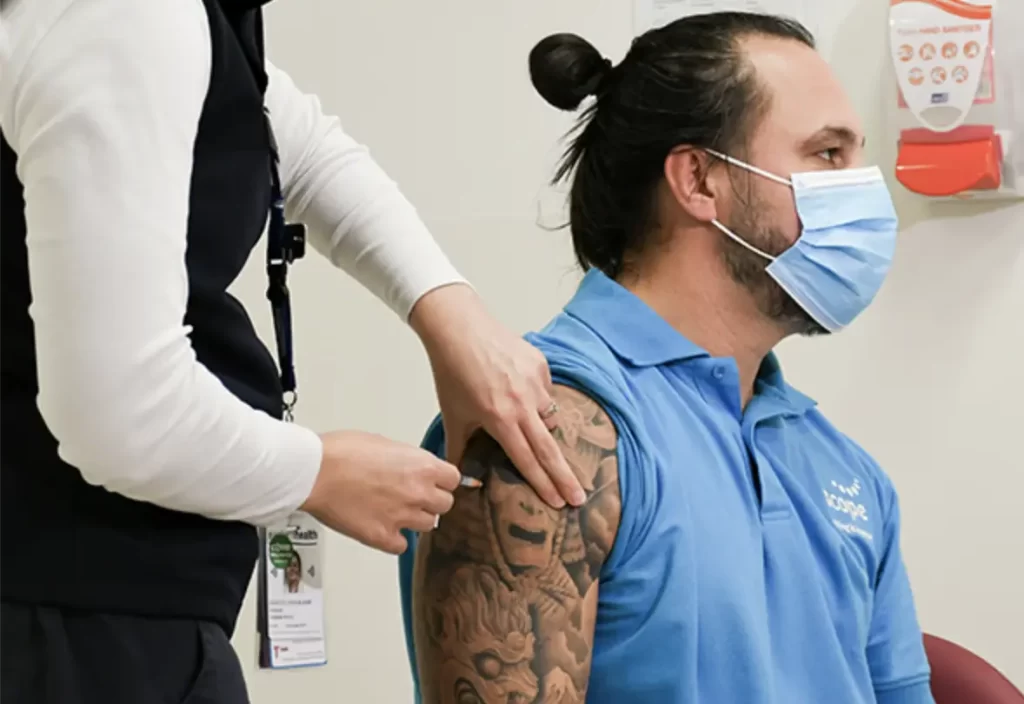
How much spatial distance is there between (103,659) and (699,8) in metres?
1.59

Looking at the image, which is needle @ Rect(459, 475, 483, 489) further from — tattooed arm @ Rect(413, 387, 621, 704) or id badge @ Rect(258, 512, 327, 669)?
id badge @ Rect(258, 512, 327, 669)

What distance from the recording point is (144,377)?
27.4 inches

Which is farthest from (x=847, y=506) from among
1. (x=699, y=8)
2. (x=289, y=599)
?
(x=699, y=8)

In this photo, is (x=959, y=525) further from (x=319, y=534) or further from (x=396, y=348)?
(x=319, y=534)

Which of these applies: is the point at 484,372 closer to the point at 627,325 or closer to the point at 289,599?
the point at 289,599

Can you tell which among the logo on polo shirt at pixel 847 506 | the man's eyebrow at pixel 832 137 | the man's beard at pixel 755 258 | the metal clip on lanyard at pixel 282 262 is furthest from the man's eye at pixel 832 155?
the metal clip on lanyard at pixel 282 262

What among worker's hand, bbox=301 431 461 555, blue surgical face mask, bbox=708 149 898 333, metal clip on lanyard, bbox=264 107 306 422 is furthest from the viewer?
blue surgical face mask, bbox=708 149 898 333

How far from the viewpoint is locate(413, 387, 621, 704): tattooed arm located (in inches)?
44.6

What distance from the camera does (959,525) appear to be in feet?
6.39

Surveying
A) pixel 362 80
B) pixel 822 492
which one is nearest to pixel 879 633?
pixel 822 492

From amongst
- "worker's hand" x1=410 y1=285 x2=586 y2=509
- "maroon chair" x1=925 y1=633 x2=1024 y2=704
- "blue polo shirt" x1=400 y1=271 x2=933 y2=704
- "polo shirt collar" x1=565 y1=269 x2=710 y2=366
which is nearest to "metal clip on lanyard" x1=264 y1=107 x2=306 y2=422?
"worker's hand" x1=410 y1=285 x2=586 y2=509

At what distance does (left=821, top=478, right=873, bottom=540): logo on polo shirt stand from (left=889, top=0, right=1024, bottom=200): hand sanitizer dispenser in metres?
0.62

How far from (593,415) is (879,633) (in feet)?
1.71

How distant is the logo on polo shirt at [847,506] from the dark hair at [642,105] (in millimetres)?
375
